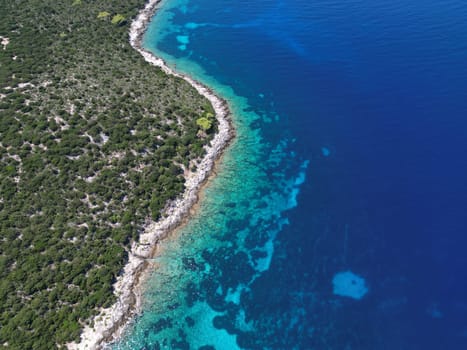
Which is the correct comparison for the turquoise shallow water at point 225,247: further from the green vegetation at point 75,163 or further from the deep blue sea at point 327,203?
the green vegetation at point 75,163

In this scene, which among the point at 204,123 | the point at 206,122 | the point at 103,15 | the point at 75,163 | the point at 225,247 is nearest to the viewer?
the point at 225,247

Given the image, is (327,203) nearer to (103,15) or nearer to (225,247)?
(225,247)

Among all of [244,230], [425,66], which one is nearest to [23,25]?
[244,230]

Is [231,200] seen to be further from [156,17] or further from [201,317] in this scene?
[156,17]

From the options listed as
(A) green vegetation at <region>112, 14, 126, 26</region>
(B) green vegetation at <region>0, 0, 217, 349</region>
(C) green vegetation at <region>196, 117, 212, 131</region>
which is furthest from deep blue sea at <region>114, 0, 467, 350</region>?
(A) green vegetation at <region>112, 14, 126, 26</region>

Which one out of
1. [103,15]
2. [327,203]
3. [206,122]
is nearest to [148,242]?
[206,122]
